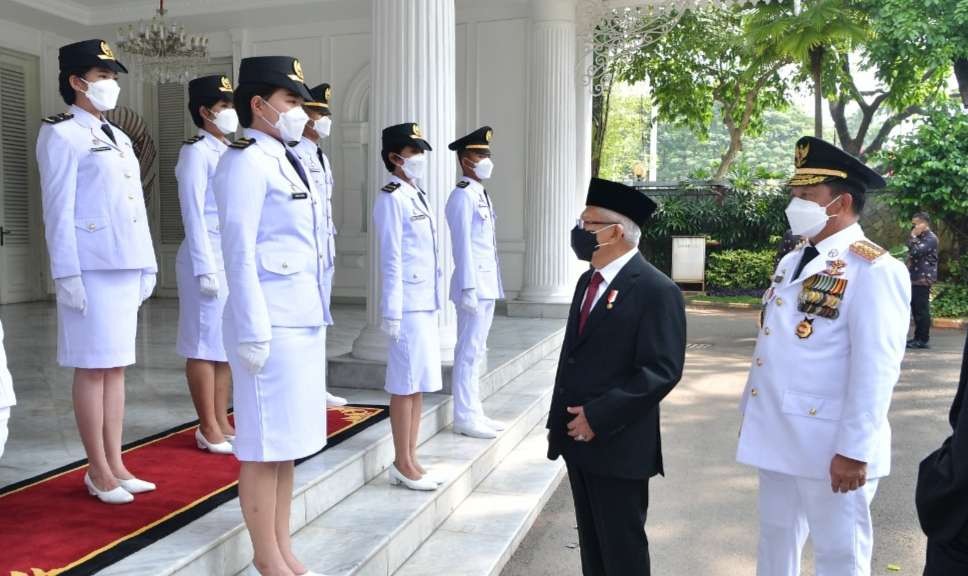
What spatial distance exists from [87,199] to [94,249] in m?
0.20

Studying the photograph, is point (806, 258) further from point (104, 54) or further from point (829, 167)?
point (104, 54)

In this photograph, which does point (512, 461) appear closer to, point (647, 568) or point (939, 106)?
point (647, 568)

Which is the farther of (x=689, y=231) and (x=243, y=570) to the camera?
(x=689, y=231)

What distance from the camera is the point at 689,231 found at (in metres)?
16.7

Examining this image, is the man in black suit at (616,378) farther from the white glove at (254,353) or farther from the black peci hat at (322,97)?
the black peci hat at (322,97)

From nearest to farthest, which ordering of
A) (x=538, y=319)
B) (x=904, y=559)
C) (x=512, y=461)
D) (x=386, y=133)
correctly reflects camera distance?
(x=904, y=559), (x=386, y=133), (x=512, y=461), (x=538, y=319)

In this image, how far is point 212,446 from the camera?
11.6 feet

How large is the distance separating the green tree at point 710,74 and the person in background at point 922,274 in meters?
8.86

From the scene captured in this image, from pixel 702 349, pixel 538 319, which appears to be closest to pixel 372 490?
pixel 538 319

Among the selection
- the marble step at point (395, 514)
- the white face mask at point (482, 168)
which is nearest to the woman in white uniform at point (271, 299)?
the marble step at point (395, 514)

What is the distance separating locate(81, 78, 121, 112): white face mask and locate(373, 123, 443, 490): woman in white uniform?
1183mm

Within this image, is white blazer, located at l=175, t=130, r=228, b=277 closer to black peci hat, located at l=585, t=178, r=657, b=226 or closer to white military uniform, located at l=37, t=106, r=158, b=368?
white military uniform, located at l=37, t=106, r=158, b=368

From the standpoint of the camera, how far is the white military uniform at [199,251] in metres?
3.39

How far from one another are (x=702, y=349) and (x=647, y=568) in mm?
7455
